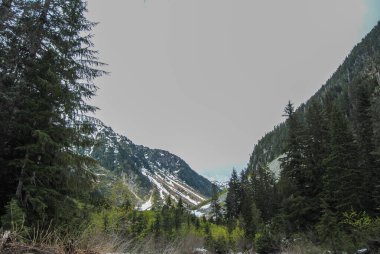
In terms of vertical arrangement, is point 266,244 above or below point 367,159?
below

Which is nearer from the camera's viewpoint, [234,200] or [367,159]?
[367,159]

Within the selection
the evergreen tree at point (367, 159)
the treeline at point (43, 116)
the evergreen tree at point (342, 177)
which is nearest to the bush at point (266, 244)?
the evergreen tree at point (342, 177)

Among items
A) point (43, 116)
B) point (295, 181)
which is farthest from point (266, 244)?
point (43, 116)

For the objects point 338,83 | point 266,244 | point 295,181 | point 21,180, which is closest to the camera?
point 21,180

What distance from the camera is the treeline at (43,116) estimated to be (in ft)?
38.4

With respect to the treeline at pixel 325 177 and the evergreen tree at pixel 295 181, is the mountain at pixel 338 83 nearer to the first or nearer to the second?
the treeline at pixel 325 177

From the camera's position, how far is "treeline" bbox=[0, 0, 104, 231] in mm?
11703

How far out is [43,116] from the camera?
40.8 ft

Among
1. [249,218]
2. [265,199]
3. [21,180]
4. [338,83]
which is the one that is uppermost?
[338,83]

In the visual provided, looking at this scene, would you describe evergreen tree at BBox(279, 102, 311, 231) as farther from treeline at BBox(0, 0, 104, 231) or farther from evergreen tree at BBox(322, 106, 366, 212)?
treeline at BBox(0, 0, 104, 231)

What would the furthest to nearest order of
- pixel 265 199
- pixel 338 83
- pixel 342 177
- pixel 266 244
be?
1. pixel 338 83
2. pixel 265 199
3. pixel 266 244
4. pixel 342 177

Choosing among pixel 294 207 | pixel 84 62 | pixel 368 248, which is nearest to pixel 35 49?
pixel 84 62

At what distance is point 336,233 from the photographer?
2458cm

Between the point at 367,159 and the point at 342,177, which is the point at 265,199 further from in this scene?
the point at 342,177
